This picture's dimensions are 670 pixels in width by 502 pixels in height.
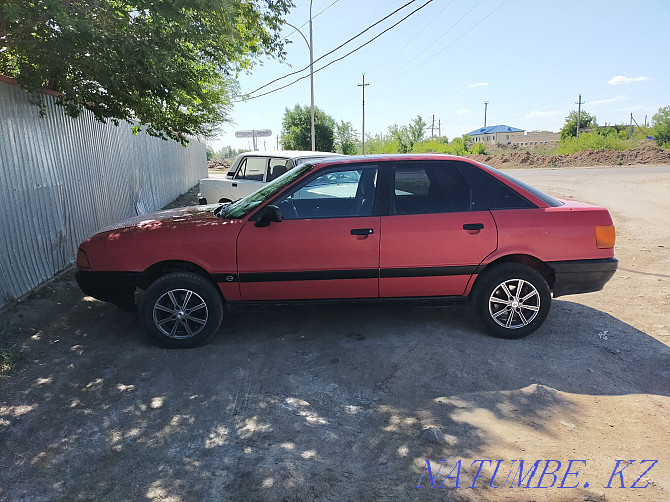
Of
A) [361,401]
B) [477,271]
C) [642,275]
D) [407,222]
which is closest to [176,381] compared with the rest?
[361,401]

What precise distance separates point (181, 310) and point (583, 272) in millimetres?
3707

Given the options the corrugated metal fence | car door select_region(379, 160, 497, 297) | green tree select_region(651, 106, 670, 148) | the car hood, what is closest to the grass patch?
green tree select_region(651, 106, 670, 148)

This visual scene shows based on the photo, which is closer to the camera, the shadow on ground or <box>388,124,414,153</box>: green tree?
the shadow on ground

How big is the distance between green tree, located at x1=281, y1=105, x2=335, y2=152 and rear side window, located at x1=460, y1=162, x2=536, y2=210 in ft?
100

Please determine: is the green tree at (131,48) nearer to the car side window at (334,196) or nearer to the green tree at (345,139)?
the car side window at (334,196)

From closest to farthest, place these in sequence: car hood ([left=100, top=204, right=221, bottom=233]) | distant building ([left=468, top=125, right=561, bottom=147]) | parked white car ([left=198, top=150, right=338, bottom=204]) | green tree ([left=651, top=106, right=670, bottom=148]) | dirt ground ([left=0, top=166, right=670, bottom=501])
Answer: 1. dirt ground ([left=0, top=166, right=670, bottom=501])
2. car hood ([left=100, top=204, right=221, bottom=233])
3. parked white car ([left=198, top=150, right=338, bottom=204])
4. green tree ([left=651, top=106, right=670, bottom=148])
5. distant building ([left=468, top=125, right=561, bottom=147])

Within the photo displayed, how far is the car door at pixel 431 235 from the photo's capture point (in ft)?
14.6

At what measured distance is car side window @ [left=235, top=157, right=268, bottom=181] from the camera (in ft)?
31.0

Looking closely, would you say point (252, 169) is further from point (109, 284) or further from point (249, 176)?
point (109, 284)

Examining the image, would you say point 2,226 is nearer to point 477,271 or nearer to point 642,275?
point 477,271

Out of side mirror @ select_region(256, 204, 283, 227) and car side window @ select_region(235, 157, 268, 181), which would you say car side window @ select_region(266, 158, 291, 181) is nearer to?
car side window @ select_region(235, 157, 268, 181)

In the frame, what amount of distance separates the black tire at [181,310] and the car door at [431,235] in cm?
159

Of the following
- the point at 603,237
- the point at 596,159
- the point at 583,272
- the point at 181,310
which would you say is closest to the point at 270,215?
the point at 181,310

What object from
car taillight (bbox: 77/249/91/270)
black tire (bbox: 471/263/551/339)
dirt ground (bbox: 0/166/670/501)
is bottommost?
dirt ground (bbox: 0/166/670/501)
